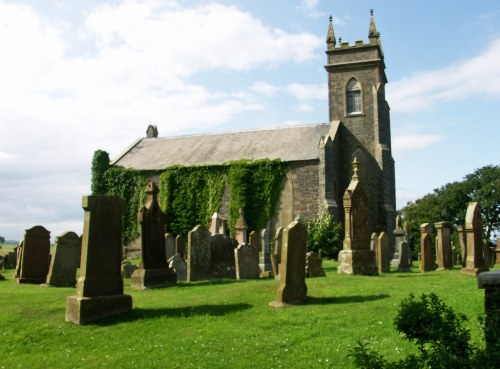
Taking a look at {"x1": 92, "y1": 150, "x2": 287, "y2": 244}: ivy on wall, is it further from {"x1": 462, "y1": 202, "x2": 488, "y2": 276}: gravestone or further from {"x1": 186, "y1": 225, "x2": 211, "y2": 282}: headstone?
{"x1": 462, "y1": 202, "x2": 488, "y2": 276}: gravestone

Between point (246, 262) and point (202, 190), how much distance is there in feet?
61.2

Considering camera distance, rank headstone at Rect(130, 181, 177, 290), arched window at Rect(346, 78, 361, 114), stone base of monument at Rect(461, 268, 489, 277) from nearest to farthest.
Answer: headstone at Rect(130, 181, 177, 290) < stone base of monument at Rect(461, 268, 489, 277) < arched window at Rect(346, 78, 361, 114)

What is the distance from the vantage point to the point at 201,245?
45.6 ft

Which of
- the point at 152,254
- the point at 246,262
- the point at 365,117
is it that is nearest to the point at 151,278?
the point at 152,254

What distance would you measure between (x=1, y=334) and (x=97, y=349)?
2009 mm

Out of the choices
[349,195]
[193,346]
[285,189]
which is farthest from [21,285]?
[285,189]

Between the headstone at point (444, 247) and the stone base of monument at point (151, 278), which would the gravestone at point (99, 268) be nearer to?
the stone base of monument at point (151, 278)

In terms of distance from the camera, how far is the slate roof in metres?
32.2

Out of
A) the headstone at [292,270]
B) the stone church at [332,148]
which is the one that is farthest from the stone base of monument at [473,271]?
the stone church at [332,148]

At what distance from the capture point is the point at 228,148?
3428 cm

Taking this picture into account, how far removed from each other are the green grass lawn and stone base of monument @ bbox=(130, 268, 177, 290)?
1.41m

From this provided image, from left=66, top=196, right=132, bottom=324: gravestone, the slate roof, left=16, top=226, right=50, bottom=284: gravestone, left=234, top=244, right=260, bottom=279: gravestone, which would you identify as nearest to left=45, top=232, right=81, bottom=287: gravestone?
left=16, top=226, right=50, bottom=284: gravestone

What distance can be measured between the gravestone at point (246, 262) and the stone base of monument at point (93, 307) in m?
5.44

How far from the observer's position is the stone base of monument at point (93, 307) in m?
8.47
